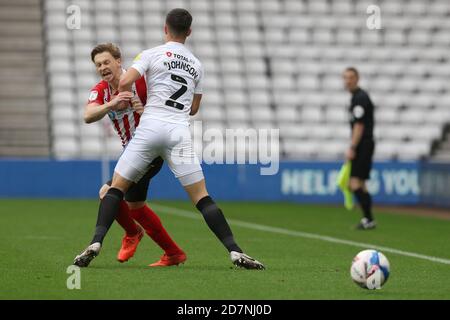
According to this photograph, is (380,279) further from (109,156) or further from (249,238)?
(109,156)

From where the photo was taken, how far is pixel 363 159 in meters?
15.3

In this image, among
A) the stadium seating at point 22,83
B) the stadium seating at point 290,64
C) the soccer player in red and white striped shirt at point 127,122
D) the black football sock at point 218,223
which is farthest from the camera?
the stadium seating at point 290,64

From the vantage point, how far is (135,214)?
941cm

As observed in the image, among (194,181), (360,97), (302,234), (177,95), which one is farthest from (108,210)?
(360,97)

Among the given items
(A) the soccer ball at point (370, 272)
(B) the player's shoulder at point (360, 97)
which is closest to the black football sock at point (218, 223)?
(A) the soccer ball at point (370, 272)

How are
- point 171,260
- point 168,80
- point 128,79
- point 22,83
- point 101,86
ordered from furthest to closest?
point 22,83 → point 171,260 → point 101,86 → point 168,80 → point 128,79

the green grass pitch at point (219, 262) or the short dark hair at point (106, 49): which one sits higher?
the short dark hair at point (106, 49)

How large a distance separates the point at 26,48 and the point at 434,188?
1131 cm

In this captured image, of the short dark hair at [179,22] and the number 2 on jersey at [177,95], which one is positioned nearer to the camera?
the short dark hair at [179,22]

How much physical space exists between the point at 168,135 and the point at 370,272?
2.05 meters

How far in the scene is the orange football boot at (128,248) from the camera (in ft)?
31.1

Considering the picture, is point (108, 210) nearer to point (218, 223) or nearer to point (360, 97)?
point (218, 223)

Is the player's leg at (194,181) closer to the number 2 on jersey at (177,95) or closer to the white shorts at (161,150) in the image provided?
the white shorts at (161,150)

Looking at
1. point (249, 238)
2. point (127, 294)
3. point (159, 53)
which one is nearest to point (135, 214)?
point (159, 53)
